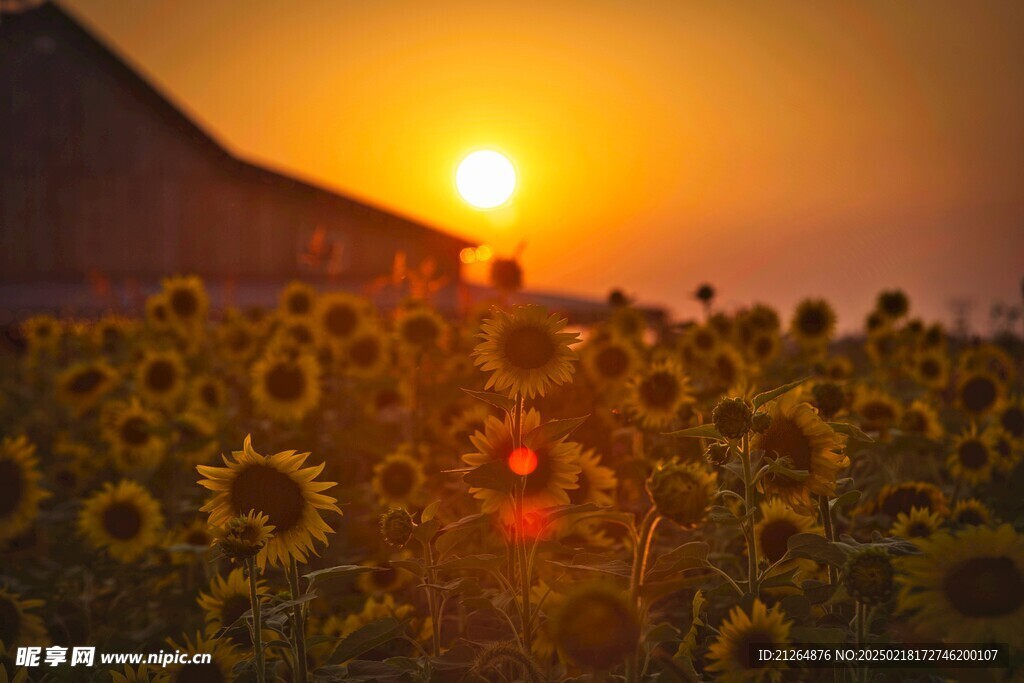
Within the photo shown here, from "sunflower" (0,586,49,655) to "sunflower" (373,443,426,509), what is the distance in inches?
59.9

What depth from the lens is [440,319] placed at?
578 centimetres

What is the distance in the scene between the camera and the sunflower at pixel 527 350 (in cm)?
209

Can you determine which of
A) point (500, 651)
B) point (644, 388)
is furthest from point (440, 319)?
point (500, 651)

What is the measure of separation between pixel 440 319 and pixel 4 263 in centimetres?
2013

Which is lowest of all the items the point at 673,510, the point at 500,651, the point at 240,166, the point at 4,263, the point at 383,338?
the point at 500,651

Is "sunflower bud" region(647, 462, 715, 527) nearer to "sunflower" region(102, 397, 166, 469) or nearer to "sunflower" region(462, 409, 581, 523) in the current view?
"sunflower" region(462, 409, 581, 523)

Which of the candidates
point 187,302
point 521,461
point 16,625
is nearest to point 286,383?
point 187,302

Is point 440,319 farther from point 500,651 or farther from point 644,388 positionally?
point 500,651

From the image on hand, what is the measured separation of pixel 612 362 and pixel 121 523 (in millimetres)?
2906

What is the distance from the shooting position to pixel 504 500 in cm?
202

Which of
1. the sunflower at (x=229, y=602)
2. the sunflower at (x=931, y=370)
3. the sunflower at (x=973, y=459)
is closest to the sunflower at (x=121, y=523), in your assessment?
the sunflower at (x=229, y=602)

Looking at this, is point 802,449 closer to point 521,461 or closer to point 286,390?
point 521,461

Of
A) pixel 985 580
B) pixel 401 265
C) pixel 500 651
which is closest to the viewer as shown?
pixel 985 580

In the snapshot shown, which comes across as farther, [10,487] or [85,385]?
[85,385]
